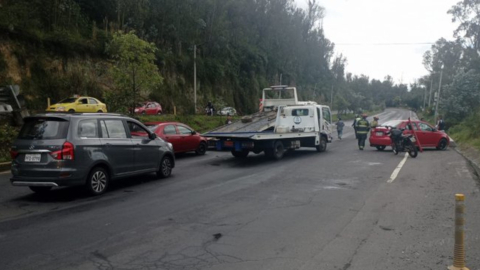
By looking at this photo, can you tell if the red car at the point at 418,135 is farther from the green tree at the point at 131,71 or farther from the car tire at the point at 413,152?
the green tree at the point at 131,71

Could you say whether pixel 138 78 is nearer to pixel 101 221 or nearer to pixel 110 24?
pixel 101 221

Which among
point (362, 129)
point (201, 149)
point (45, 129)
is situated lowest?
point (201, 149)

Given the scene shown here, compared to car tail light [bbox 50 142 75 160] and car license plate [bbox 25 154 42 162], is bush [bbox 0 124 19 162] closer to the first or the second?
car license plate [bbox 25 154 42 162]

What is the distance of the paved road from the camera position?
5.08 m

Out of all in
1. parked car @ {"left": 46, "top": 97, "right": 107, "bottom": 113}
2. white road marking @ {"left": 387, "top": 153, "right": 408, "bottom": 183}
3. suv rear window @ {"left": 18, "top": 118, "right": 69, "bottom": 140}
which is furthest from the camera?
parked car @ {"left": 46, "top": 97, "right": 107, "bottom": 113}

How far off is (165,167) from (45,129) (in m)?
3.70

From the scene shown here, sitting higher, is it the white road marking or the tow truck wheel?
the tow truck wheel

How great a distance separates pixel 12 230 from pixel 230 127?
38.5 ft

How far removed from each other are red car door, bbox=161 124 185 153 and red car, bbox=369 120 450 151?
9.28 m

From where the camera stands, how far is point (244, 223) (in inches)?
263

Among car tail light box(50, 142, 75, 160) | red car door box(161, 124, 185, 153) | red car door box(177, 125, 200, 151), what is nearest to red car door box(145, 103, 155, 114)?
red car door box(177, 125, 200, 151)

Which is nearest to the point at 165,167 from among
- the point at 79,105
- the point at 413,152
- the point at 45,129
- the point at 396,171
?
the point at 45,129

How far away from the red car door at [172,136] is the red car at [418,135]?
30.4ft

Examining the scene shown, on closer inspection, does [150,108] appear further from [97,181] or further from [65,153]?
[65,153]
